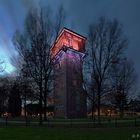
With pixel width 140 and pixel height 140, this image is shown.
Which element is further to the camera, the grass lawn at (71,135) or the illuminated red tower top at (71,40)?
the illuminated red tower top at (71,40)

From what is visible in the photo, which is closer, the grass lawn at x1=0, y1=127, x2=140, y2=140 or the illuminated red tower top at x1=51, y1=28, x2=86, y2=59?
the grass lawn at x1=0, y1=127, x2=140, y2=140

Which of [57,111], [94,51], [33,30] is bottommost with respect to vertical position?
[57,111]

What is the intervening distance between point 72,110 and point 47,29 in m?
52.1

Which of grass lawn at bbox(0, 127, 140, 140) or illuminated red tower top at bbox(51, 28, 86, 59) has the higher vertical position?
illuminated red tower top at bbox(51, 28, 86, 59)

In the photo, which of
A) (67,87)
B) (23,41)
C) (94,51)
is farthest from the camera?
(67,87)

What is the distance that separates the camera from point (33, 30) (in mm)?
57781

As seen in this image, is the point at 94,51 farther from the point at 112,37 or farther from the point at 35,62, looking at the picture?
the point at 35,62

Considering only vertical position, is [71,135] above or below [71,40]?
below

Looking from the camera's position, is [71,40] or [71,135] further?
[71,40]

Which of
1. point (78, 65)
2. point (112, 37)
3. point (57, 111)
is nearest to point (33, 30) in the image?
point (78, 65)

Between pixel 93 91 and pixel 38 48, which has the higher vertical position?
pixel 38 48

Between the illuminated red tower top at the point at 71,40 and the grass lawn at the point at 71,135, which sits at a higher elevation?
the illuminated red tower top at the point at 71,40

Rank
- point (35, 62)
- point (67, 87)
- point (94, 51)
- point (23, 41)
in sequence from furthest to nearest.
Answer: point (67, 87)
point (23, 41)
point (35, 62)
point (94, 51)

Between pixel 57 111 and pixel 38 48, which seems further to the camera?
Result: pixel 57 111
